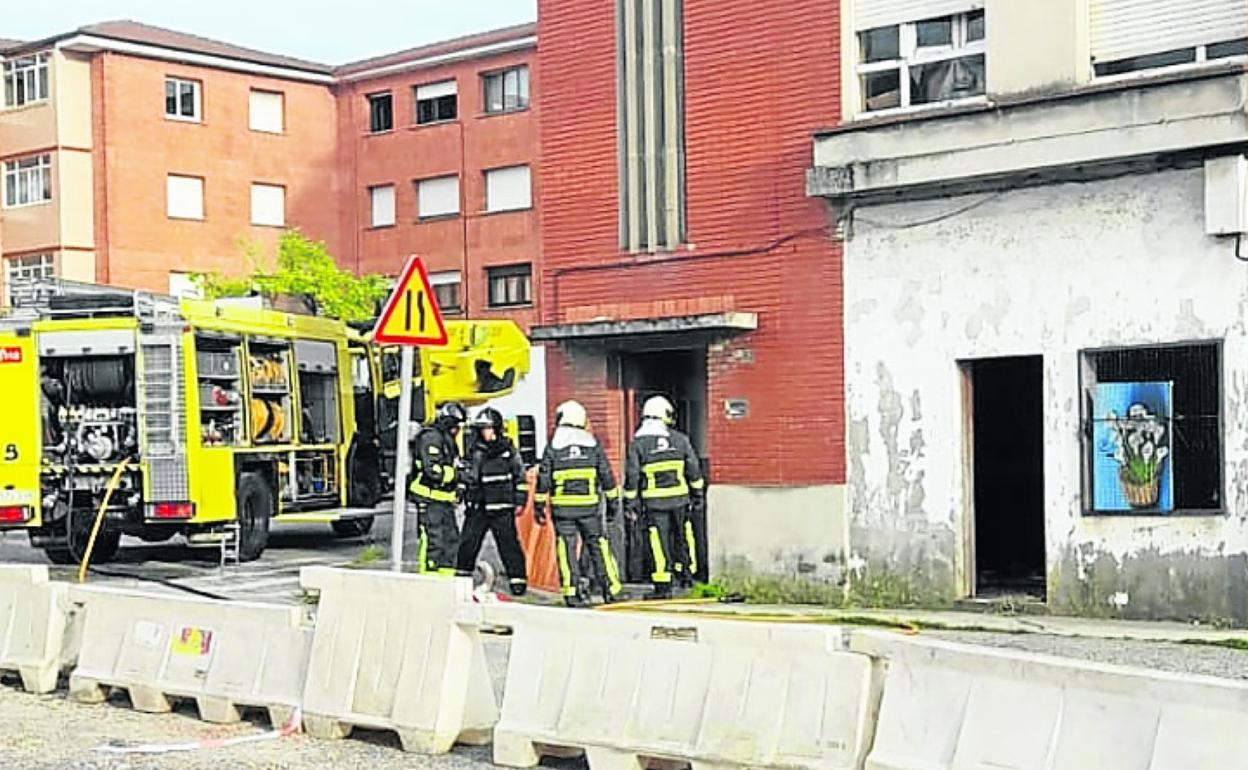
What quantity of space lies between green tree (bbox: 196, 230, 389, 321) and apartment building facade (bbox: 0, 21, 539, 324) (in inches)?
113

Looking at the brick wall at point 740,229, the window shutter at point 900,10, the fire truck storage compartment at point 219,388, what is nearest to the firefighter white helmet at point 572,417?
the brick wall at point 740,229

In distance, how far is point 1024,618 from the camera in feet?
47.8

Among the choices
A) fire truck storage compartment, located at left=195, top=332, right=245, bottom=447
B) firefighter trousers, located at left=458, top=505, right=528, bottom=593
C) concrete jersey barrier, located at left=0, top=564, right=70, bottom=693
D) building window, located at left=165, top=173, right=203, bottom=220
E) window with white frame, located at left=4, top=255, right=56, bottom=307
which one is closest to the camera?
concrete jersey barrier, located at left=0, top=564, right=70, bottom=693

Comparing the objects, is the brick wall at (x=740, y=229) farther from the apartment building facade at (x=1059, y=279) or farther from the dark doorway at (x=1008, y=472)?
the dark doorway at (x=1008, y=472)

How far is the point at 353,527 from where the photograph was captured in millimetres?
24094

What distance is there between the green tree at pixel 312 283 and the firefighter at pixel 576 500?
26570mm

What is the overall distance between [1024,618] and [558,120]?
6.64 meters

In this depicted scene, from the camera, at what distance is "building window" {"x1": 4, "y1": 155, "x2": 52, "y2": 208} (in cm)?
4916

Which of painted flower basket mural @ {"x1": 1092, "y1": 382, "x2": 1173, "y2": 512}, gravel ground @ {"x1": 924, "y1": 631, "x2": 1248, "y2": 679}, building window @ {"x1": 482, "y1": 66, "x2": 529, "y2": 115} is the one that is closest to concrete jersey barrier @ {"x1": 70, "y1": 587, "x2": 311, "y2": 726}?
gravel ground @ {"x1": 924, "y1": 631, "x2": 1248, "y2": 679}

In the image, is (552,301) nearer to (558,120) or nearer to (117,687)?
(558,120)

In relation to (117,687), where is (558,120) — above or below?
above

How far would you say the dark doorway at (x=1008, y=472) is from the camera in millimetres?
17000

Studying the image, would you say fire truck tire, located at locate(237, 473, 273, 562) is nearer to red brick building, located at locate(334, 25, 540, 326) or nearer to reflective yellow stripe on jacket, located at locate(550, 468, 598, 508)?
reflective yellow stripe on jacket, located at locate(550, 468, 598, 508)

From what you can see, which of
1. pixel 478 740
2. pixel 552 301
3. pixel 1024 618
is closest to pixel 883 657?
pixel 478 740
